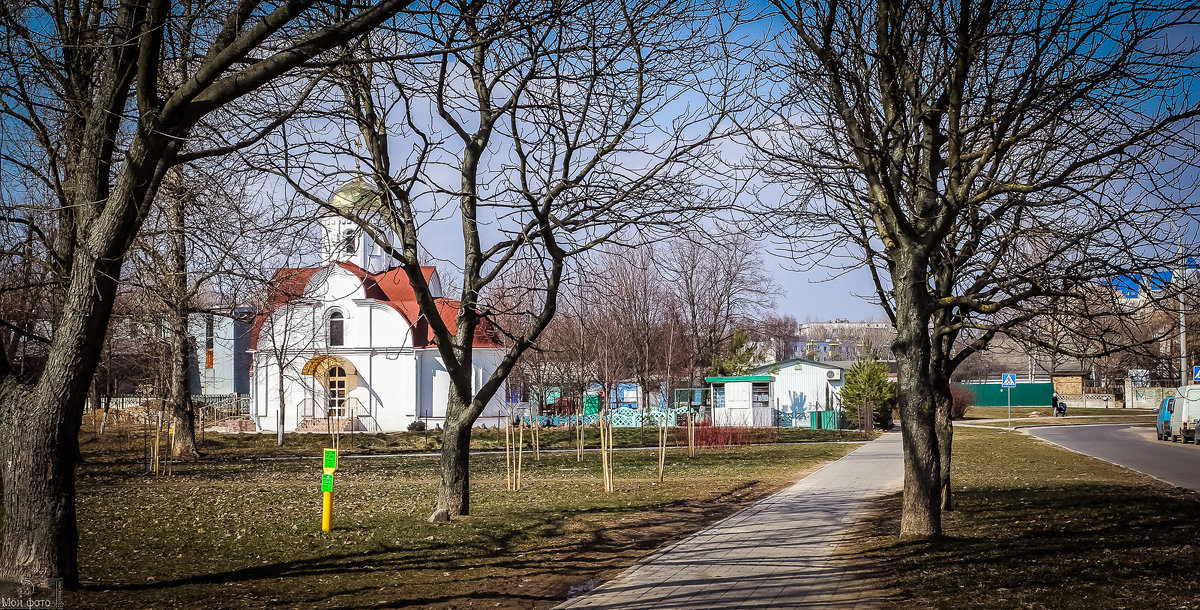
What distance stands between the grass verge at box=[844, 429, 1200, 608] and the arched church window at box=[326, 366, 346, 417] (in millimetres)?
31940

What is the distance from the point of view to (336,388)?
42281 millimetres

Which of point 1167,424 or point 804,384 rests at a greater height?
point 804,384

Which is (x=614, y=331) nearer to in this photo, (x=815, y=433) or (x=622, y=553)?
(x=815, y=433)

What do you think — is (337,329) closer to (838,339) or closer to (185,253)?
(185,253)

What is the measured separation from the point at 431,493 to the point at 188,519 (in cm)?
471

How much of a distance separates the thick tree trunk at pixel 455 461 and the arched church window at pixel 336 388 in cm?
3139

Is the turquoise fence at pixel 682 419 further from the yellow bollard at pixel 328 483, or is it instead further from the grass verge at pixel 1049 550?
the yellow bollard at pixel 328 483

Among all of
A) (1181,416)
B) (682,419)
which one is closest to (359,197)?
(1181,416)

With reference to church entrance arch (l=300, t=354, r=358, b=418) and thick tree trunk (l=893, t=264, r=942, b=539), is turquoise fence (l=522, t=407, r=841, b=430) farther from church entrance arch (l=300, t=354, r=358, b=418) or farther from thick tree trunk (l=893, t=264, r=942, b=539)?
thick tree trunk (l=893, t=264, r=942, b=539)

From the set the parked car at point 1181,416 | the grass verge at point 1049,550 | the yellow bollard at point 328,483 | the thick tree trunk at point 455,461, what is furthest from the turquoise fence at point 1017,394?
the yellow bollard at point 328,483

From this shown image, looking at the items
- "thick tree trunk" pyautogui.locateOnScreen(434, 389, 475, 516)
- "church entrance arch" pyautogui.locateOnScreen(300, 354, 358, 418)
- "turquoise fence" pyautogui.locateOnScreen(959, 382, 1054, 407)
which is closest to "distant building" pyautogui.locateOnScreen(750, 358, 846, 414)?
"church entrance arch" pyautogui.locateOnScreen(300, 354, 358, 418)

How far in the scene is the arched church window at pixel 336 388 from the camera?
4203cm

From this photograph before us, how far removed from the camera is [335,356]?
42.1 metres

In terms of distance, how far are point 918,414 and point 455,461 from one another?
6.09 meters
